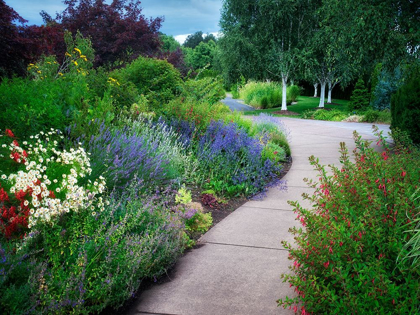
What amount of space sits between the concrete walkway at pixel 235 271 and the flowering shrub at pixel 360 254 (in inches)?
12.3

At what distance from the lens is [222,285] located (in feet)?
10.6

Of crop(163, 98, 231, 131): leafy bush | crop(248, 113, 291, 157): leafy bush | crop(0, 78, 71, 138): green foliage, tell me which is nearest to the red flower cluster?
crop(0, 78, 71, 138): green foliage

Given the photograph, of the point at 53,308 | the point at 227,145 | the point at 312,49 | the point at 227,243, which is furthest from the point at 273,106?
the point at 53,308

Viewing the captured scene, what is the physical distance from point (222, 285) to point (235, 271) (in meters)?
0.27

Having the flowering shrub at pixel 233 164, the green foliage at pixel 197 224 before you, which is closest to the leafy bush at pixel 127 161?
the flowering shrub at pixel 233 164

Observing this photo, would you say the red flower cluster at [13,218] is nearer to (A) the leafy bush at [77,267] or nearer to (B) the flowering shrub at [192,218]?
(A) the leafy bush at [77,267]

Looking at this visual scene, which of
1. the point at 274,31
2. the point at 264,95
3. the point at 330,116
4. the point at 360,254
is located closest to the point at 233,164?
the point at 360,254

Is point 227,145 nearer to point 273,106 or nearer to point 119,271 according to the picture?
point 119,271

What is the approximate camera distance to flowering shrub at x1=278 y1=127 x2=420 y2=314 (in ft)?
7.36

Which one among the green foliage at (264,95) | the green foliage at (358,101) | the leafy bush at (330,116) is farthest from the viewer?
the green foliage at (264,95)

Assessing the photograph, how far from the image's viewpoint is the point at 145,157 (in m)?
5.35

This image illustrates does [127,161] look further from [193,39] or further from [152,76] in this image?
[193,39]

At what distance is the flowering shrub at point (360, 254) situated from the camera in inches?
88.3

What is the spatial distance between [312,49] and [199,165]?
63.1 ft
